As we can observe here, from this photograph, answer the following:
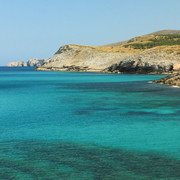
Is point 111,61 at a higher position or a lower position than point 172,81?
higher

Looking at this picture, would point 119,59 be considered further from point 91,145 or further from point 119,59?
point 91,145

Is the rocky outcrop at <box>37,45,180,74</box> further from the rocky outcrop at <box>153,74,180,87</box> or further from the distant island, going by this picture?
the rocky outcrop at <box>153,74,180,87</box>

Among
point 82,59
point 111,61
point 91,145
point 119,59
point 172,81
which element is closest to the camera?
point 91,145

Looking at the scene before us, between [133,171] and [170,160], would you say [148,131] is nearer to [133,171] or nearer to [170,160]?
[170,160]

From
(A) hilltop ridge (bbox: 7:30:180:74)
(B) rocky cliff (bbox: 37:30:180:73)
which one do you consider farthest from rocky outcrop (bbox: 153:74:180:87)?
(B) rocky cliff (bbox: 37:30:180:73)

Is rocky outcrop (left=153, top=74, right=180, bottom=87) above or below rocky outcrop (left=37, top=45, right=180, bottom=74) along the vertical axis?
below

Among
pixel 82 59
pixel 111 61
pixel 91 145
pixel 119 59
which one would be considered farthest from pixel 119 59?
pixel 91 145

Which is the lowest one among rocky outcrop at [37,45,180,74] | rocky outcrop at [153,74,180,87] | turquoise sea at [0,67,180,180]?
turquoise sea at [0,67,180,180]

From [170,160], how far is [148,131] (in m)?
6.26

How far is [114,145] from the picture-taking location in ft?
55.0

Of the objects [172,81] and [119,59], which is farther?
[119,59]

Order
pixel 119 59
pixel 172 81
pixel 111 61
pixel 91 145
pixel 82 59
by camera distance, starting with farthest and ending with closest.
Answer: pixel 82 59
pixel 119 59
pixel 111 61
pixel 172 81
pixel 91 145

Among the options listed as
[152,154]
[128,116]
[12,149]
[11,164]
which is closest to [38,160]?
[11,164]

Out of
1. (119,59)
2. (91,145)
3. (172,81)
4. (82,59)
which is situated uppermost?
(82,59)
